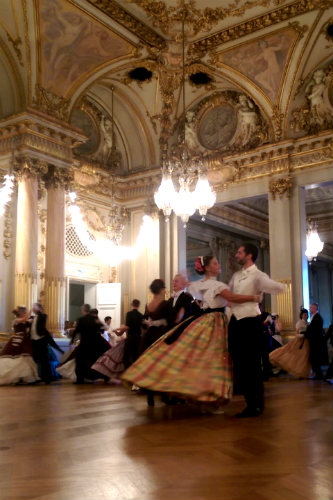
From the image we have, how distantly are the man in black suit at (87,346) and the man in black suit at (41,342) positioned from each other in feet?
1.53

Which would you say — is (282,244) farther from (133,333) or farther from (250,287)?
(250,287)

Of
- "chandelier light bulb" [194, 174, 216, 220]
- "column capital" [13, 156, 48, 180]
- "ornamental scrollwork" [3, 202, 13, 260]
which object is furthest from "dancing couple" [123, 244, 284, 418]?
"column capital" [13, 156, 48, 180]

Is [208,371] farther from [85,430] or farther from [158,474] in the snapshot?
[158,474]

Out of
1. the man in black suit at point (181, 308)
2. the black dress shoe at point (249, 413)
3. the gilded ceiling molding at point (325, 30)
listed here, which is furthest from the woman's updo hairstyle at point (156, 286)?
the gilded ceiling molding at point (325, 30)

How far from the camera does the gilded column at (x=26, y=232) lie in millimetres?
10648

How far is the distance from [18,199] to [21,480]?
30.4 ft

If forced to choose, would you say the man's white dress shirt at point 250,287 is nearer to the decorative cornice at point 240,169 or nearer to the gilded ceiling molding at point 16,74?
the gilded ceiling molding at point 16,74

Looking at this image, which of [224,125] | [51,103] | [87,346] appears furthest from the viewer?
[224,125]

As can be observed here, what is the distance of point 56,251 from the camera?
1160cm

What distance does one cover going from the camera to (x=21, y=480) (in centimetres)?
233

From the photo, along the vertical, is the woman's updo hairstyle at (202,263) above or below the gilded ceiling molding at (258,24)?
below

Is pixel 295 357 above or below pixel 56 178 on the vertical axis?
below

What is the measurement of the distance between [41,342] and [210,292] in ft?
14.9

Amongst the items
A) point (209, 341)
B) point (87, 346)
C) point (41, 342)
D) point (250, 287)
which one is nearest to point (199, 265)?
point (250, 287)
